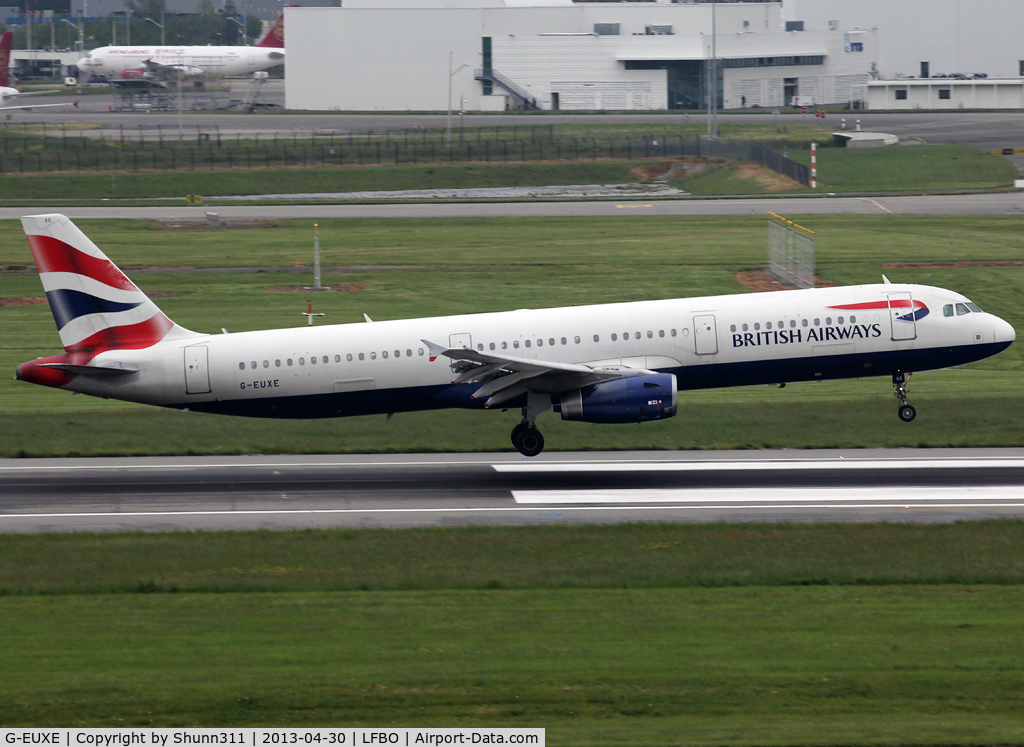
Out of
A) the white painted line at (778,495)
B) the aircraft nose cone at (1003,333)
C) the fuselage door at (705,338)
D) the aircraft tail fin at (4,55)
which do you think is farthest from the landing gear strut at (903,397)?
the aircraft tail fin at (4,55)

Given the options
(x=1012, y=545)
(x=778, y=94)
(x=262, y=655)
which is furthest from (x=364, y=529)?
(x=778, y=94)

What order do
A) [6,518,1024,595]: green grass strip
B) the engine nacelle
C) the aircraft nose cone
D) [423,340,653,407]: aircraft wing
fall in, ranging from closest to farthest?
1. [6,518,1024,595]: green grass strip
2. [423,340,653,407]: aircraft wing
3. the engine nacelle
4. the aircraft nose cone

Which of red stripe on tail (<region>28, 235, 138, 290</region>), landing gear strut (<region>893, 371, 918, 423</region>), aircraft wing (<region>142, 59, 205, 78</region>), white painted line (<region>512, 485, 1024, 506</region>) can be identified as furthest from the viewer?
aircraft wing (<region>142, 59, 205, 78</region>)

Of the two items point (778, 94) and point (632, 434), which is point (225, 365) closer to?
point (632, 434)

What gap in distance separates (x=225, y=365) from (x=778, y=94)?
14152cm

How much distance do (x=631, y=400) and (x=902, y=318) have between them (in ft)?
27.5

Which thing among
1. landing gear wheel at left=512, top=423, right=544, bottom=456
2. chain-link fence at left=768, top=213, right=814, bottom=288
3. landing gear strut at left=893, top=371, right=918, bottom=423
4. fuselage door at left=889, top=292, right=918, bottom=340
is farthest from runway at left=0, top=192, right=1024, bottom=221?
landing gear wheel at left=512, top=423, right=544, bottom=456

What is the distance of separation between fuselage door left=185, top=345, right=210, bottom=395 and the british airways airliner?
0.09 ft

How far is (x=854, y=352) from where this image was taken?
1276 inches

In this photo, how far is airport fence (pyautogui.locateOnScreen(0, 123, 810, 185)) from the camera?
106 m

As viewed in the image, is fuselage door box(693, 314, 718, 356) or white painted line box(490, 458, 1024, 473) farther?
white painted line box(490, 458, 1024, 473)

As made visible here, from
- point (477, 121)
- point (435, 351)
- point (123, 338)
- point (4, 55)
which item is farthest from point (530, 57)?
point (435, 351)

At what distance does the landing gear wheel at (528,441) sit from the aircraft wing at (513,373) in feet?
3.93

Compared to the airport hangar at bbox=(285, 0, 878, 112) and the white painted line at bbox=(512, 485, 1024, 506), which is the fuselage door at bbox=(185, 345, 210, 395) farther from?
the airport hangar at bbox=(285, 0, 878, 112)
